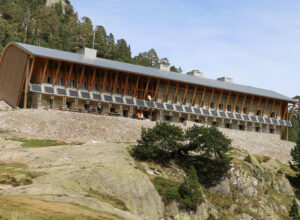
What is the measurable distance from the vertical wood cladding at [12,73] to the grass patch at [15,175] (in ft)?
93.2

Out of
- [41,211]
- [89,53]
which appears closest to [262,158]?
[89,53]

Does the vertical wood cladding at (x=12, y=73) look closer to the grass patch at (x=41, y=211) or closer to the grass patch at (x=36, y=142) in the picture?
the grass patch at (x=36, y=142)

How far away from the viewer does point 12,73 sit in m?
63.2

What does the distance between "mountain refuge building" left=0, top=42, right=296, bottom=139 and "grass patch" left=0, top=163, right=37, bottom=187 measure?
24.2 m

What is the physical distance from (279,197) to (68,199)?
110 feet

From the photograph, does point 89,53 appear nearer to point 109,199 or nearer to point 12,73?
point 12,73

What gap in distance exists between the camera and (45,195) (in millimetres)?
24312

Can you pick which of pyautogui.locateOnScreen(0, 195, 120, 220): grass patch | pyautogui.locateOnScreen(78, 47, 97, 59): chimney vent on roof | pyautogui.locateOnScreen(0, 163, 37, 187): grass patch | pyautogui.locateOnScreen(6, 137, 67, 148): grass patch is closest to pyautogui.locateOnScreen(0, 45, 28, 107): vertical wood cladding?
pyautogui.locateOnScreen(78, 47, 97, 59): chimney vent on roof

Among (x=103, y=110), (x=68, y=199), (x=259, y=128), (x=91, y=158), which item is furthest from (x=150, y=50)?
(x=68, y=199)

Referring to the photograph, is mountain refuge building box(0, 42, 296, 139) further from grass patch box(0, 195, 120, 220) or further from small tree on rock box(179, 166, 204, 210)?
grass patch box(0, 195, 120, 220)

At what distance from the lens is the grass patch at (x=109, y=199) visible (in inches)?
1104

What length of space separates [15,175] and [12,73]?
38744mm

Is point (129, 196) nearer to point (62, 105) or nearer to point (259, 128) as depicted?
point (62, 105)

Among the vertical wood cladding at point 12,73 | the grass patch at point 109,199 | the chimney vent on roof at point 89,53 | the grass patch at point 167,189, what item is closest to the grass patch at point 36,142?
the grass patch at point 167,189
